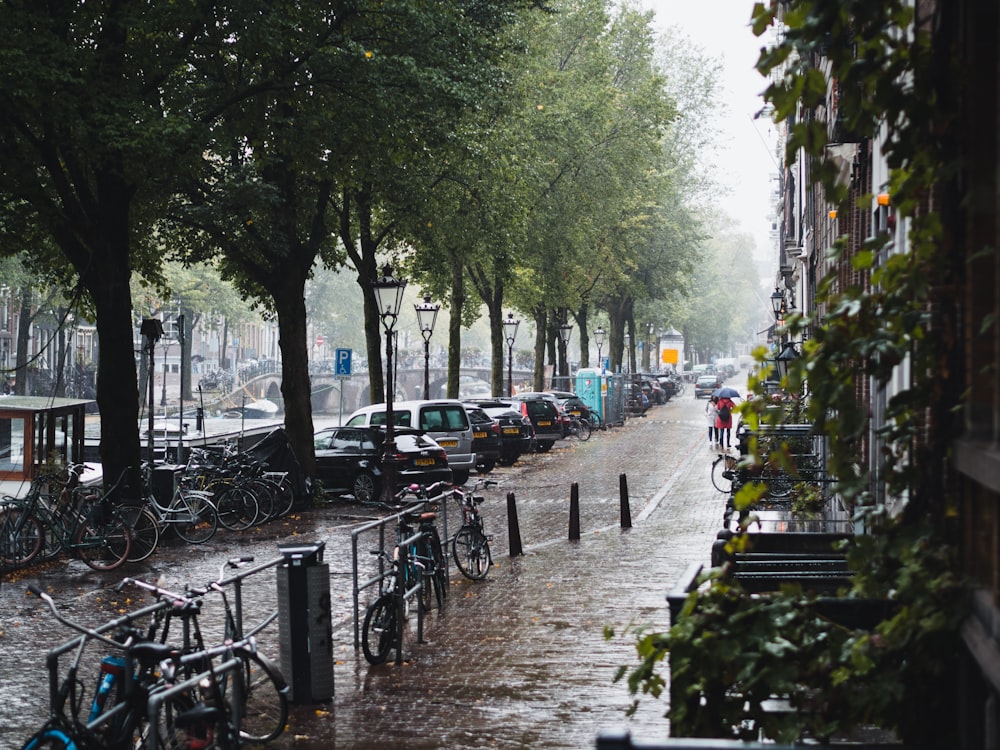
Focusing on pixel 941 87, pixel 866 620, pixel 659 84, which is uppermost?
pixel 659 84

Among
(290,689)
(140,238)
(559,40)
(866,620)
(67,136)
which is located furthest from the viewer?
(559,40)

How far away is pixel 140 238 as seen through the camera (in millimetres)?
23641

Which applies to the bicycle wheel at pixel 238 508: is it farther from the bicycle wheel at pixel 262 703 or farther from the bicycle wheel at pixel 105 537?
the bicycle wheel at pixel 262 703

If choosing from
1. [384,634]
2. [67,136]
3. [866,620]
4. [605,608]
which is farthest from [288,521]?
[866,620]

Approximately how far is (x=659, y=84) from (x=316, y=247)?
25.3 metres

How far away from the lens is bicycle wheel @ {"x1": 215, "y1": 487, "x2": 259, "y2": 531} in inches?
835

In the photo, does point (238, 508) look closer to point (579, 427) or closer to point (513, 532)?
point (513, 532)

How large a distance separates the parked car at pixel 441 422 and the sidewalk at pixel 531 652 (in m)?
5.60

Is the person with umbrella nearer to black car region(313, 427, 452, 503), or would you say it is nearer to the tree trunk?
black car region(313, 427, 452, 503)

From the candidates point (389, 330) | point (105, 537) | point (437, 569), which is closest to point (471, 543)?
point (437, 569)

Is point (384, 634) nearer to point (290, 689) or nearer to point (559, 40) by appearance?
point (290, 689)

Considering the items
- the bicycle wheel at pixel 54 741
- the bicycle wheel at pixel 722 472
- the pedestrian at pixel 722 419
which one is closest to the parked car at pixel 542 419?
the pedestrian at pixel 722 419

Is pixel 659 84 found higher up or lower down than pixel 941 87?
higher up

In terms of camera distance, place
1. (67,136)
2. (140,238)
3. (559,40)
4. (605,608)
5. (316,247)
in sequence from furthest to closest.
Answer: (559,40) → (316,247) → (140,238) → (67,136) → (605,608)
